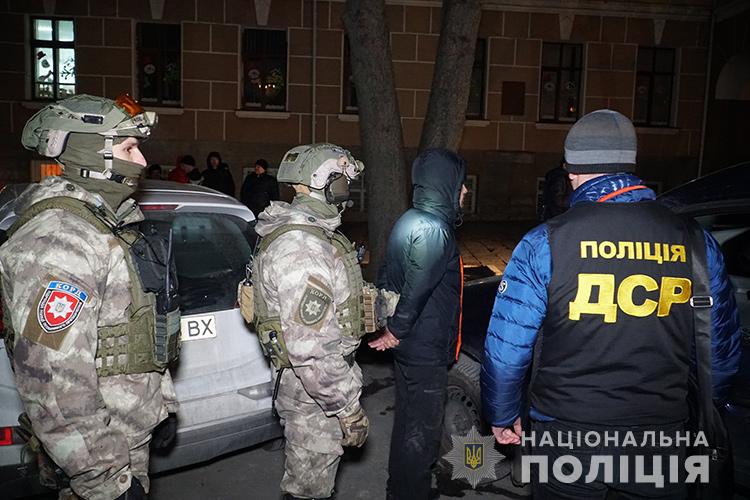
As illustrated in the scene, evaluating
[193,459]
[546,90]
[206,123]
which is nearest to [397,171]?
[193,459]

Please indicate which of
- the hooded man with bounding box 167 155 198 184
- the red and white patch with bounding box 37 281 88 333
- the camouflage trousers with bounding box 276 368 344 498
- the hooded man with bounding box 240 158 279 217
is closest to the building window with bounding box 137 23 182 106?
the hooded man with bounding box 167 155 198 184

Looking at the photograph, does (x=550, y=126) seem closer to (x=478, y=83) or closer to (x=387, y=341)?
(x=478, y=83)

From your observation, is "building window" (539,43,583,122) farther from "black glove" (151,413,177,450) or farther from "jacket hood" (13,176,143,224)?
"jacket hood" (13,176,143,224)

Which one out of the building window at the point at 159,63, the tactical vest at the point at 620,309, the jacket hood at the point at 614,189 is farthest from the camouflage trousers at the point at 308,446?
the building window at the point at 159,63

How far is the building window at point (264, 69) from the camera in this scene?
45.0 ft

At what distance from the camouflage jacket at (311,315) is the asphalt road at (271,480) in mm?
1428

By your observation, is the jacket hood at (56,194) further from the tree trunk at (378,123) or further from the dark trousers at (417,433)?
the tree trunk at (378,123)

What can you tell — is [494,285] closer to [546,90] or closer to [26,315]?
[26,315]

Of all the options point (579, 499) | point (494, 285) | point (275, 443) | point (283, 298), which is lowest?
point (275, 443)

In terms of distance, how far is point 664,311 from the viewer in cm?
213

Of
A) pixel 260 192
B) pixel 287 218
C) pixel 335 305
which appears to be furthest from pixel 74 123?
pixel 260 192

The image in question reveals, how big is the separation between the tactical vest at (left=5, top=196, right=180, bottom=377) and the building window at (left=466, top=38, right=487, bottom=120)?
497 inches

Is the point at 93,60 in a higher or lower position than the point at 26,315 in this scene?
higher

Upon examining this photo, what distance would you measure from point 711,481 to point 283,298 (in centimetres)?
172
